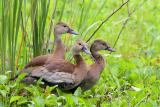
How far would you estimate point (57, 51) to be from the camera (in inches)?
294

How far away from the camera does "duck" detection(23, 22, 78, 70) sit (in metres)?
7.15

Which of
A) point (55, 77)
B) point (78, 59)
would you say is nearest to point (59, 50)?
point (78, 59)

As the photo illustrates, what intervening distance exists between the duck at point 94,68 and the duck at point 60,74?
14 cm

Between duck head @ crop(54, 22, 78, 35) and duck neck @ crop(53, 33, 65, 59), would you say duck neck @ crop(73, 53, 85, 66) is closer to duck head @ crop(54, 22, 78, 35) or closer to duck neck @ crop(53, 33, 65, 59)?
duck neck @ crop(53, 33, 65, 59)

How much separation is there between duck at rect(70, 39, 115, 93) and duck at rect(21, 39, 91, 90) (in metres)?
0.14

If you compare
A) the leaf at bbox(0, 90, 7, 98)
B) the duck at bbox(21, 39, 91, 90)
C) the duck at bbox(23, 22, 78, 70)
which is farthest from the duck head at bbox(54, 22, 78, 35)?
the leaf at bbox(0, 90, 7, 98)

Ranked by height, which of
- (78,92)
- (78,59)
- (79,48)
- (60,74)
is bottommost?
(78,92)

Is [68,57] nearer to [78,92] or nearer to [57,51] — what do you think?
[57,51]

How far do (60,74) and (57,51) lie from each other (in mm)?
467

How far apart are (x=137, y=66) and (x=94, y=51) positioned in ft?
2.59

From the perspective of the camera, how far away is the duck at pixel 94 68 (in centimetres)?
737

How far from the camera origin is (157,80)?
7797mm

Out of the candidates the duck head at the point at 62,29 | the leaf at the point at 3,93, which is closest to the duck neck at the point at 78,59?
the duck head at the point at 62,29

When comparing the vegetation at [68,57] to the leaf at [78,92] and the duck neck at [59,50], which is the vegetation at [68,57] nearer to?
the leaf at [78,92]
